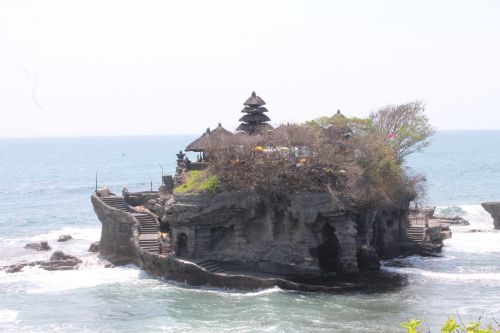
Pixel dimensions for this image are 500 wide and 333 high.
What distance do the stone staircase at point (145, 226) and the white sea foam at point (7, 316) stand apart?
33.2ft

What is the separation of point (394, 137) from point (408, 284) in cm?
1461

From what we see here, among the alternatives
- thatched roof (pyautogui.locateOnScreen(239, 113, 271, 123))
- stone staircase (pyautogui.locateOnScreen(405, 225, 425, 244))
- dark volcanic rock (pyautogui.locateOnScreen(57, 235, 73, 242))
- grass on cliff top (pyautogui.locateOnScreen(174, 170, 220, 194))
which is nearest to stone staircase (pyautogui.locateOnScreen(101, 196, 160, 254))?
grass on cliff top (pyautogui.locateOnScreen(174, 170, 220, 194))

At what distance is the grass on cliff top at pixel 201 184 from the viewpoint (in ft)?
143

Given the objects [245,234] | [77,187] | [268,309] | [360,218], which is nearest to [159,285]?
[245,234]

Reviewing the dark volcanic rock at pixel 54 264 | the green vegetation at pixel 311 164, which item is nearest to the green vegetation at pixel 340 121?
the green vegetation at pixel 311 164

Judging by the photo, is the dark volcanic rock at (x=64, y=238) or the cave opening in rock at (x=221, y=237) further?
the dark volcanic rock at (x=64, y=238)

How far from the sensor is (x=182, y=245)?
44.9 m

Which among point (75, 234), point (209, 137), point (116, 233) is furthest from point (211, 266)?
point (75, 234)

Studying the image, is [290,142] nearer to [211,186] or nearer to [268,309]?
[211,186]

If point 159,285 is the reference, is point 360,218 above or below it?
above

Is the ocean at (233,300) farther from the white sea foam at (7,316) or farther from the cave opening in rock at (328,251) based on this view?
the cave opening in rock at (328,251)

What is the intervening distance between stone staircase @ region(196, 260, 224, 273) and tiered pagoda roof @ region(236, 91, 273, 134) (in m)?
11.0

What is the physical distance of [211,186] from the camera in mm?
43469

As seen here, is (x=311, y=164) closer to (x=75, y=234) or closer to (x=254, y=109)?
(x=254, y=109)
